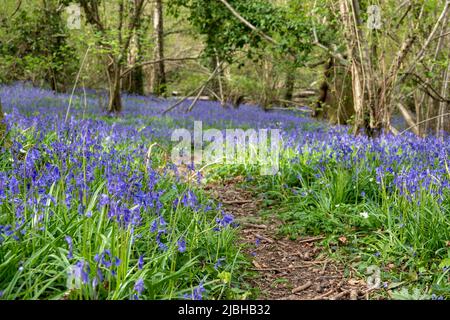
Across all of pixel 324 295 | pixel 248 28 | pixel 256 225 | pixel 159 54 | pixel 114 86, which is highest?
pixel 159 54

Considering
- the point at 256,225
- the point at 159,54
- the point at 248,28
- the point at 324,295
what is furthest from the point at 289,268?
the point at 159,54

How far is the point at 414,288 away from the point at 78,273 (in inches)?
80.0

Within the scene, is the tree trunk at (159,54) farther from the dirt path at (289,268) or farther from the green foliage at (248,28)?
the dirt path at (289,268)

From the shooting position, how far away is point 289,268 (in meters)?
3.57

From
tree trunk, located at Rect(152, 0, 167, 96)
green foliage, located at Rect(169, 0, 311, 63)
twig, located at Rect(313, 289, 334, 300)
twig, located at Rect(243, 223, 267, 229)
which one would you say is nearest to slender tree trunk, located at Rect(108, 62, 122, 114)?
green foliage, located at Rect(169, 0, 311, 63)

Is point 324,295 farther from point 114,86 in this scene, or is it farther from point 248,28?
point 114,86

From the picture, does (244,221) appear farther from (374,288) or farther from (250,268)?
(374,288)

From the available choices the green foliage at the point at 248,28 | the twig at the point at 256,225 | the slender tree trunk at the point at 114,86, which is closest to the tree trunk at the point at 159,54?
the slender tree trunk at the point at 114,86

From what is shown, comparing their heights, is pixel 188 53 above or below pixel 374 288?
above
